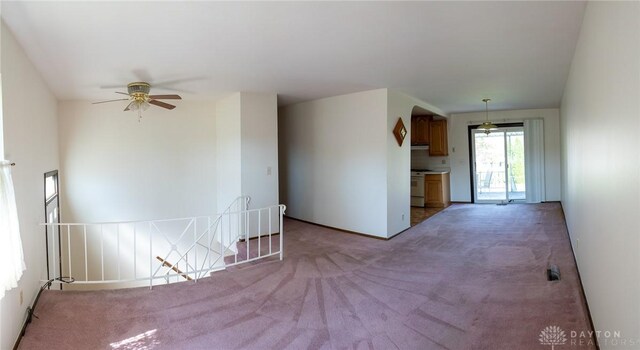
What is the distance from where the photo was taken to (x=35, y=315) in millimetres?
2670

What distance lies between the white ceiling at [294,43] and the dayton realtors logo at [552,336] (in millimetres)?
2261

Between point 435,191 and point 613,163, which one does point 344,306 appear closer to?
point 613,163

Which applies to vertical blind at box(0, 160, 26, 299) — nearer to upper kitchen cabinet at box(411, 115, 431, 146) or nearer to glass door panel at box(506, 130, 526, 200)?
upper kitchen cabinet at box(411, 115, 431, 146)

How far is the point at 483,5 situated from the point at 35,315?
4.17 meters

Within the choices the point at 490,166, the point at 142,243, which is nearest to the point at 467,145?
the point at 490,166

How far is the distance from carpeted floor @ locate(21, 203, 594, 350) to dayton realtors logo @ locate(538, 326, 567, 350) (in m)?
0.04

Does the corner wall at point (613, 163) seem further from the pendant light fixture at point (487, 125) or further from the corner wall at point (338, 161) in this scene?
the pendant light fixture at point (487, 125)

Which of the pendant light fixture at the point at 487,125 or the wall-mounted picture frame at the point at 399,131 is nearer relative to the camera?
the wall-mounted picture frame at the point at 399,131

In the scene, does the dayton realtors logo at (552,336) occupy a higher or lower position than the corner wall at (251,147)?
lower

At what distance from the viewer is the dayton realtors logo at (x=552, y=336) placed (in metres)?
2.17

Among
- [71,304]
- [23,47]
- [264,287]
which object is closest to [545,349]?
[264,287]

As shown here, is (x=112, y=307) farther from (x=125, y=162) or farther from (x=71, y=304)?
(x=125, y=162)

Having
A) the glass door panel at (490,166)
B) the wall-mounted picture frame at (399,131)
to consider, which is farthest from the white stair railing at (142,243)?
the glass door panel at (490,166)

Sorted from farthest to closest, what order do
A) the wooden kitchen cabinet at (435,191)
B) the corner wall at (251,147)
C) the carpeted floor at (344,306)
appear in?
the wooden kitchen cabinet at (435,191), the corner wall at (251,147), the carpeted floor at (344,306)
